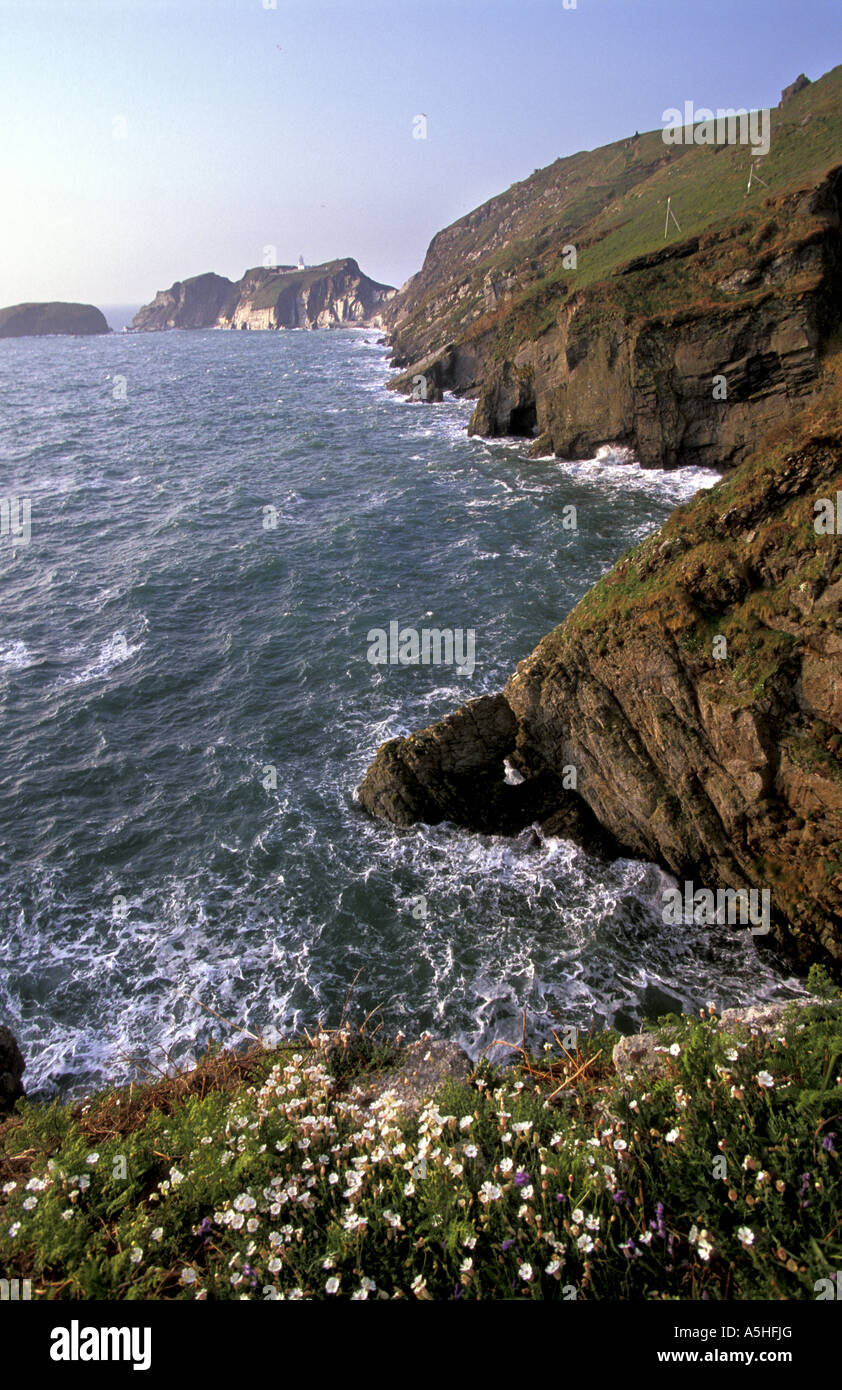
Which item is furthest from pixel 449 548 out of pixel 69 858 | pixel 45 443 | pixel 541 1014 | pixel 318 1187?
pixel 45 443

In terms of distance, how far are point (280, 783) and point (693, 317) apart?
42.3 metres

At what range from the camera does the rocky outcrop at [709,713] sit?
14.5 m

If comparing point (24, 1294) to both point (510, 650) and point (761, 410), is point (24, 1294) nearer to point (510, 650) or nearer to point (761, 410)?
point (510, 650)

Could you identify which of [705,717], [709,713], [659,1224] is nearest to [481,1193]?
[659,1224]

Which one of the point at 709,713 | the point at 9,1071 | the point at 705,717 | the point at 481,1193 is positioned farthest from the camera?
the point at 705,717

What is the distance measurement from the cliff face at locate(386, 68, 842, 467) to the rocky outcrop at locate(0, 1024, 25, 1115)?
43.6 metres

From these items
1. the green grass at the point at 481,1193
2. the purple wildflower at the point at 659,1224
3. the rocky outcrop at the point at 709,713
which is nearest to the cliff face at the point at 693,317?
the rocky outcrop at the point at 709,713

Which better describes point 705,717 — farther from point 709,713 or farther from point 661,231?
point 661,231

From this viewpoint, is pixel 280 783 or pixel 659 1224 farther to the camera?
pixel 280 783

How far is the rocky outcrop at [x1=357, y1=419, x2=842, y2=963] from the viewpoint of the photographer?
14461 mm

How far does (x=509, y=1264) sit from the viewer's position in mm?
5262

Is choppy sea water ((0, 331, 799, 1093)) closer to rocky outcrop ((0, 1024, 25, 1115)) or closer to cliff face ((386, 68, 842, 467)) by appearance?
rocky outcrop ((0, 1024, 25, 1115))

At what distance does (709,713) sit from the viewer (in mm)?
15648

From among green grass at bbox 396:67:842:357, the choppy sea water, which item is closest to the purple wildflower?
the choppy sea water
